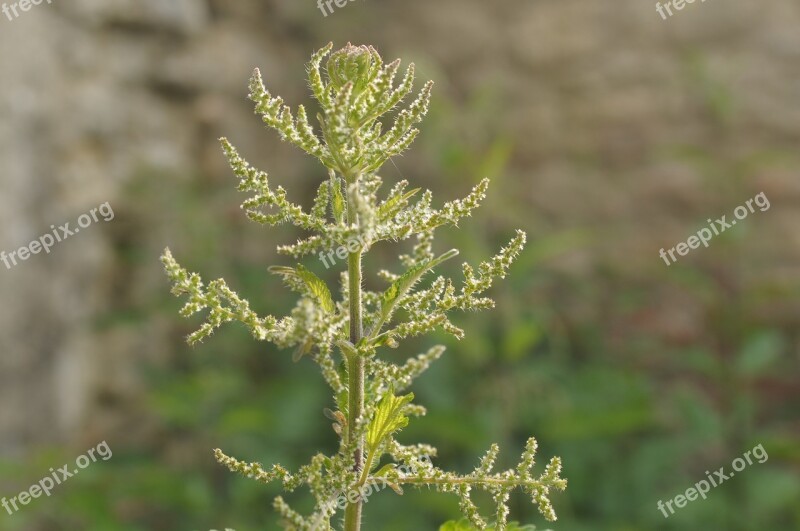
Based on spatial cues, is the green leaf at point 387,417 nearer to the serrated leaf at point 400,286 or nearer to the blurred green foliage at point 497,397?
the serrated leaf at point 400,286

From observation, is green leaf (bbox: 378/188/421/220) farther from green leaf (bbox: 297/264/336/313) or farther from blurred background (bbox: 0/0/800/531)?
blurred background (bbox: 0/0/800/531)

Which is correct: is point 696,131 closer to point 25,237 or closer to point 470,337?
point 470,337

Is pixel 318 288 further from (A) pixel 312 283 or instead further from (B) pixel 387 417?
(B) pixel 387 417

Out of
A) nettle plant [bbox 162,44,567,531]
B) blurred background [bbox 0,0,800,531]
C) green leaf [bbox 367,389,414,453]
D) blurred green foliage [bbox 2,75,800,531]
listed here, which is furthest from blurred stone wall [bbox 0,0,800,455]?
green leaf [bbox 367,389,414,453]

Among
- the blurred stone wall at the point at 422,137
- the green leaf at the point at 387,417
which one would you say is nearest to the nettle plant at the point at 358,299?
the green leaf at the point at 387,417

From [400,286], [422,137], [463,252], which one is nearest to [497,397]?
[463,252]

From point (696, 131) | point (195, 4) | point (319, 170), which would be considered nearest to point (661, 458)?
point (696, 131)
